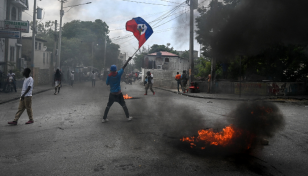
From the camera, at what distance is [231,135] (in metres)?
5.69

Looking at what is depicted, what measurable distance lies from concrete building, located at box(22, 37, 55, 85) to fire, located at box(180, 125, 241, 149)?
24867 millimetres

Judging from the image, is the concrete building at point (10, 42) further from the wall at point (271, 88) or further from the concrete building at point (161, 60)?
the concrete building at point (161, 60)

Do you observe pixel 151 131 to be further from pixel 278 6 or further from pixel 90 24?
pixel 90 24

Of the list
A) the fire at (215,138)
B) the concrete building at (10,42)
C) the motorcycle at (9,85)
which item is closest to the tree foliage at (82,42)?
the concrete building at (10,42)

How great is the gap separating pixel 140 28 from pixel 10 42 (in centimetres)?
2133

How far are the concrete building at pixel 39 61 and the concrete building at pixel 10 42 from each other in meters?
2.38

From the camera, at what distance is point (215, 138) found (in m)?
5.72

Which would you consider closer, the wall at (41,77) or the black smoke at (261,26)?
the black smoke at (261,26)

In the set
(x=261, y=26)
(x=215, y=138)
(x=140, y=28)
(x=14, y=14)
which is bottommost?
(x=215, y=138)

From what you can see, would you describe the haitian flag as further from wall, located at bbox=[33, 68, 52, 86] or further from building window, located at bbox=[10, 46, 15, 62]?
wall, located at bbox=[33, 68, 52, 86]

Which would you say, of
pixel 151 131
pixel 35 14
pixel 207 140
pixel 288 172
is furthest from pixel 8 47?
pixel 288 172

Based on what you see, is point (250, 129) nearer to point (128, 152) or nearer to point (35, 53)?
point (128, 152)

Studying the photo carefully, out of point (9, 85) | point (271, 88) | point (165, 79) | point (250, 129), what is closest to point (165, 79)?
point (165, 79)

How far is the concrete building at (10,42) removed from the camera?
23.8m
